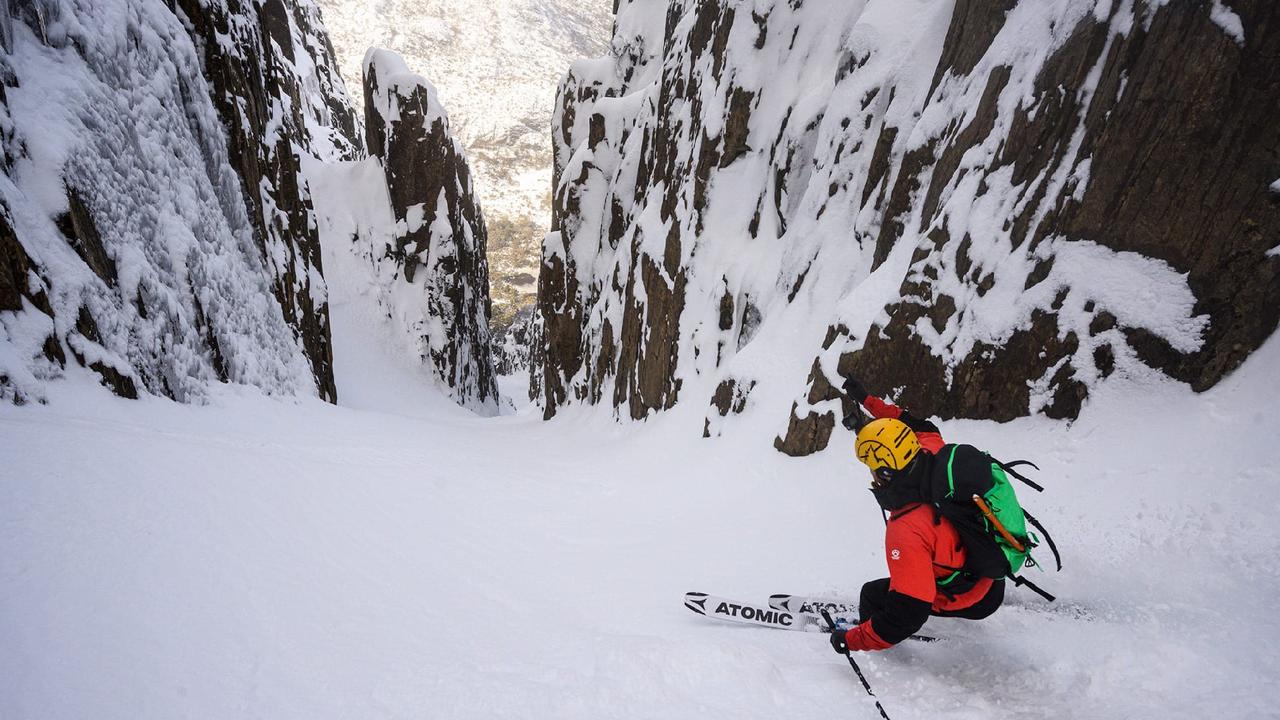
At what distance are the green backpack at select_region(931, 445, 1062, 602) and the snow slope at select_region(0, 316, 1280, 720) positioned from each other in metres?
0.63

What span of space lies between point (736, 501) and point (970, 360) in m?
3.99

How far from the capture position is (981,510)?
3.43 metres

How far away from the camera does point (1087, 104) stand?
20.4 ft

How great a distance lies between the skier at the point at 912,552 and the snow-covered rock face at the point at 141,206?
28.2ft

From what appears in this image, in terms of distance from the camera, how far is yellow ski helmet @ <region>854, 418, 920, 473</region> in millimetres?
3602

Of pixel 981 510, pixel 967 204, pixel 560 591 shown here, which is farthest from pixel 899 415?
pixel 967 204

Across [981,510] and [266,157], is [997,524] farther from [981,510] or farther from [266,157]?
[266,157]

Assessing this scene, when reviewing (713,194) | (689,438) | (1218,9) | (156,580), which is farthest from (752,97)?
(156,580)

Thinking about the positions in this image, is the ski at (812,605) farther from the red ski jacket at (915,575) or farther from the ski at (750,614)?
the red ski jacket at (915,575)

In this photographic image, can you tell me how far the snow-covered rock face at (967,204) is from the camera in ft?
16.5

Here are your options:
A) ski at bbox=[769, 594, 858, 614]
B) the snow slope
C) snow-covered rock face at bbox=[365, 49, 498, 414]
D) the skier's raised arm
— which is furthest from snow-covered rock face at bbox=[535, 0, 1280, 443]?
snow-covered rock face at bbox=[365, 49, 498, 414]

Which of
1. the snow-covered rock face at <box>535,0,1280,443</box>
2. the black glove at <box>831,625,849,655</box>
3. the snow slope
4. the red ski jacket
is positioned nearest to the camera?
the snow slope

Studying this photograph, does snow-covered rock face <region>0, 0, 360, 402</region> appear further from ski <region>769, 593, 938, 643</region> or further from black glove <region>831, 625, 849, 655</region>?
black glove <region>831, 625, 849, 655</region>

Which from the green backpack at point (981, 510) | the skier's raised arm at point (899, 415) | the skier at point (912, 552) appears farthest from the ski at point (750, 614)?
the skier's raised arm at point (899, 415)
